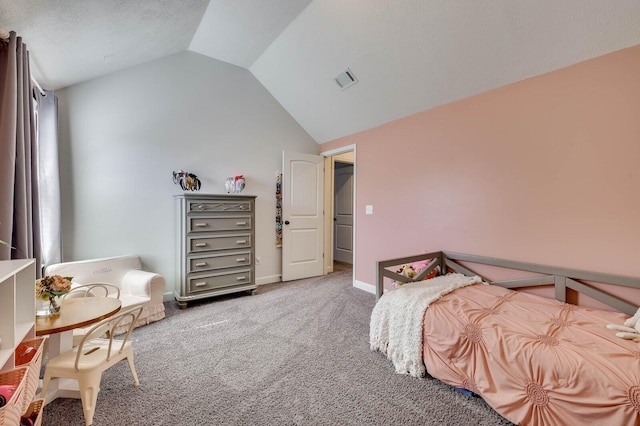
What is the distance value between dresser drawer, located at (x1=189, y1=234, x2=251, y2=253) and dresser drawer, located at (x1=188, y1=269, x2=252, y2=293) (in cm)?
35

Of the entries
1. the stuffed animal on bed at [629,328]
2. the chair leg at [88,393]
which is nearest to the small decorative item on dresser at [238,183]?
the chair leg at [88,393]

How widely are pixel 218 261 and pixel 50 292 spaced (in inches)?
71.7

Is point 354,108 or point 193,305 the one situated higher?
point 354,108

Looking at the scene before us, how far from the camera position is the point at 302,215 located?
4402mm

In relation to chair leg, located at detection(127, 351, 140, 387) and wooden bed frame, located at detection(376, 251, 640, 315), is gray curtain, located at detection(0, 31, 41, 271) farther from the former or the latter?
wooden bed frame, located at detection(376, 251, 640, 315)

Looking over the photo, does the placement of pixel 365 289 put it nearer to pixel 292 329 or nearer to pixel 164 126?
pixel 292 329

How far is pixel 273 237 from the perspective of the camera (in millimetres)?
4254

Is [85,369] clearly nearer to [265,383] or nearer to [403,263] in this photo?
[265,383]

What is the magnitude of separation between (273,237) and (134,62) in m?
2.82

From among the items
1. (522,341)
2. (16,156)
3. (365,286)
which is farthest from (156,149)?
(522,341)

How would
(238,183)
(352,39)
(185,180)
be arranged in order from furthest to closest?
1. (238,183)
2. (185,180)
3. (352,39)

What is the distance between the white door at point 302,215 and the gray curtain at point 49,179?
8.48 feet

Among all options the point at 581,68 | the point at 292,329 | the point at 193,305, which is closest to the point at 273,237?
the point at 193,305

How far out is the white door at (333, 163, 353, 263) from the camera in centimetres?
585
